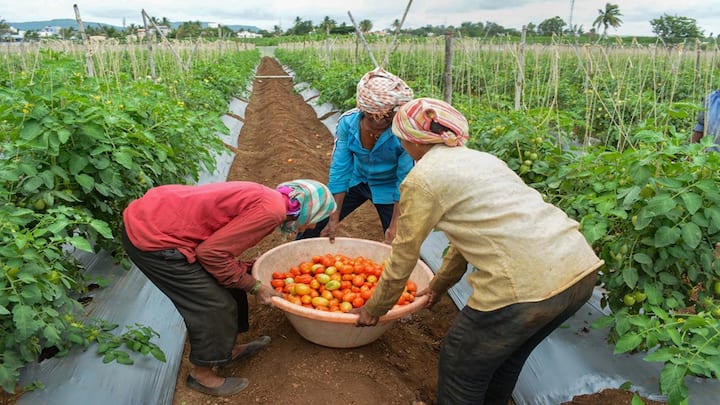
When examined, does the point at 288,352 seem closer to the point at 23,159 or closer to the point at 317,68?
the point at 23,159

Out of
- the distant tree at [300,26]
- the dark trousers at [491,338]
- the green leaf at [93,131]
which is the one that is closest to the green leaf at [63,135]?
the green leaf at [93,131]

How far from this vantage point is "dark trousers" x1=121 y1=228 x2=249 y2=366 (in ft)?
7.21

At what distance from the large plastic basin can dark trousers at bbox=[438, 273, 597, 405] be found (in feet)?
1.36

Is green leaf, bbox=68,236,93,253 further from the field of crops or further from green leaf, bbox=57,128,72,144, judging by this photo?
green leaf, bbox=57,128,72,144

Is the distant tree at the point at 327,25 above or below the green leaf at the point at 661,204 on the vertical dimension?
above

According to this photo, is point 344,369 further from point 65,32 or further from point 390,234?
point 65,32

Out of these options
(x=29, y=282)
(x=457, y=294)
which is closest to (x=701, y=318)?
(x=457, y=294)

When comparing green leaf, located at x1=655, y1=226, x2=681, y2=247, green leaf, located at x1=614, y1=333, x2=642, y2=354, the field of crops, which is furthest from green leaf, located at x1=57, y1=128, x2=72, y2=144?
green leaf, located at x1=655, y1=226, x2=681, y2=247

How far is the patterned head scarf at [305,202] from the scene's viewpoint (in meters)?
2.25

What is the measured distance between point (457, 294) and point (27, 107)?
2721 millimetres

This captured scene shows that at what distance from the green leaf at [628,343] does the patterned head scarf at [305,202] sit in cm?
137

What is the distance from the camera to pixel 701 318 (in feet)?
6.20

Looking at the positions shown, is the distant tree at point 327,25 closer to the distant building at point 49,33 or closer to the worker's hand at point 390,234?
the distant building at point 49,33

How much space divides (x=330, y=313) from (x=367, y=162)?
1.18 metres
